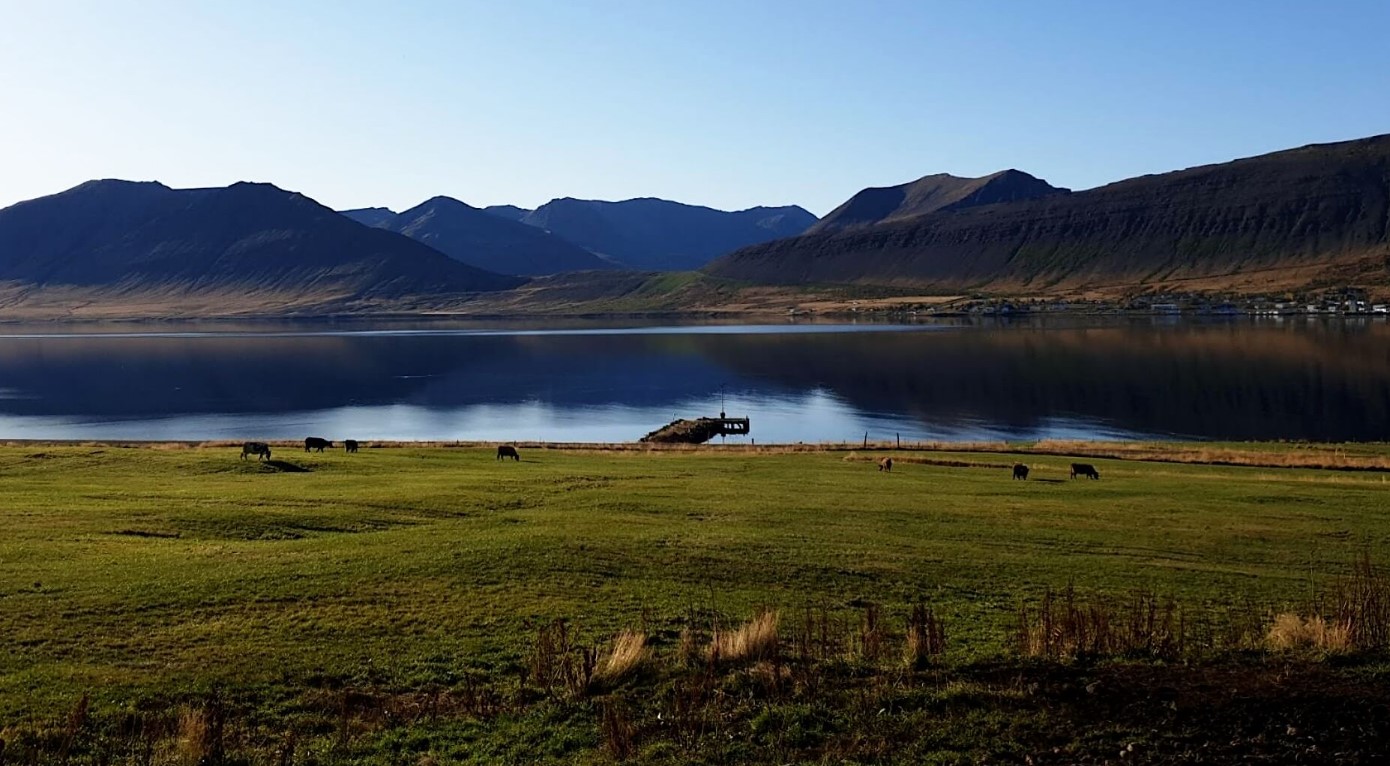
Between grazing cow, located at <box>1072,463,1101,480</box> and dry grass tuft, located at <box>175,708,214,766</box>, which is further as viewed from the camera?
grazing cow, located at <box>1072,463,1101,480</box>

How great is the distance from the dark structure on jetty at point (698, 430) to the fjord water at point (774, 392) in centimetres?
239

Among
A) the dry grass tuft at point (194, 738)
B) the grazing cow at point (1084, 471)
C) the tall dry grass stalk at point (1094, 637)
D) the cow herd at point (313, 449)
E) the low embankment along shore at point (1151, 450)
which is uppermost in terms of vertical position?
the cow herd at point (313, 449)

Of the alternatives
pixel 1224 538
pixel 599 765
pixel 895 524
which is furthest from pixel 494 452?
pixel 599 765

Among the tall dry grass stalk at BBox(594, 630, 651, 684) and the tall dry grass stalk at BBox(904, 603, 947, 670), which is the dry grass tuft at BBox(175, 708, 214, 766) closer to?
the tall dry grass stalk at BBox(594, 630, 651, 684)

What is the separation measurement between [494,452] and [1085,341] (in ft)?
502

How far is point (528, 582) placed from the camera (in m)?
20.9

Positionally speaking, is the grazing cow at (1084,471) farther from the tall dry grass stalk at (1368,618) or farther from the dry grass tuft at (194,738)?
the dry grass tuft at (194,738)

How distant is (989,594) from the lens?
822 inches

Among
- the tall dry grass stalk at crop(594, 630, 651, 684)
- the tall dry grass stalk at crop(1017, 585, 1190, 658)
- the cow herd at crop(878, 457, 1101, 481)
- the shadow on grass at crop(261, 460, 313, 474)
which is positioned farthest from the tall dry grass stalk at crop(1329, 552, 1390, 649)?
the shadow on grass at crop(261, 460, 313, 474)

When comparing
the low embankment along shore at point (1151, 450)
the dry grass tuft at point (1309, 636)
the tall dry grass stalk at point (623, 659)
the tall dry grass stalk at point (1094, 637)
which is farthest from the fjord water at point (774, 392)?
the tall dry grass stalk at point (623, 659)

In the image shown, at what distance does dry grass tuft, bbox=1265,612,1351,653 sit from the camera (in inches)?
578

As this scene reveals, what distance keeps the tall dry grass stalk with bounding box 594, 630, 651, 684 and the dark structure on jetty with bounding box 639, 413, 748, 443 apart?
65803 mm

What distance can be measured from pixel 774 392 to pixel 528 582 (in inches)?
4145

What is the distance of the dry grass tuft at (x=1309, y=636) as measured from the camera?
48.2 ft
